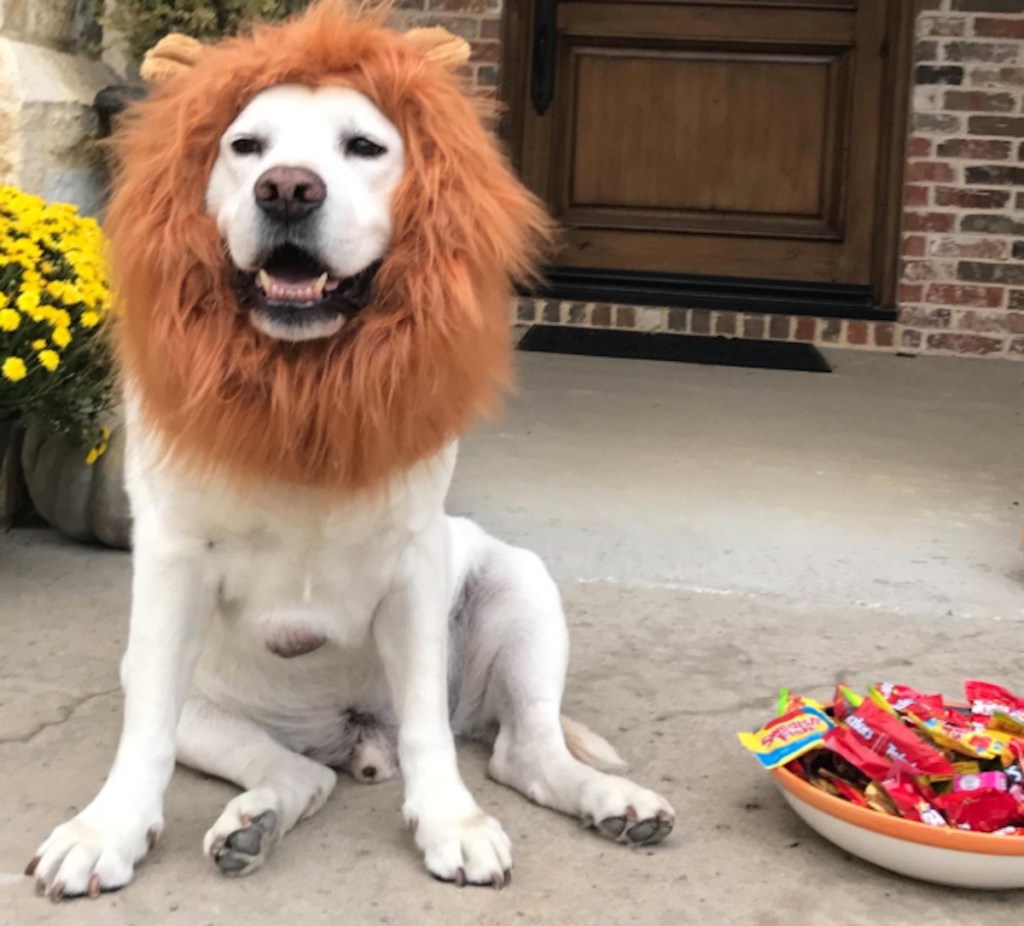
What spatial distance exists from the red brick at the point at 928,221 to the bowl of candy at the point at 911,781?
4300mm

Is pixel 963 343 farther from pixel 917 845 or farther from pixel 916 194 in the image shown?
pixel 917 845

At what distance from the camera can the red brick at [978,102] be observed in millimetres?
5641

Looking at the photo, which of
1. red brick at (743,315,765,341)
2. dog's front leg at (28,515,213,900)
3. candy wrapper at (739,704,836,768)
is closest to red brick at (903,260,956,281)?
red brick at (743,315,765,341)

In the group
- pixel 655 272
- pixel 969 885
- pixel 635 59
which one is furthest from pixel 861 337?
pixel 969 885

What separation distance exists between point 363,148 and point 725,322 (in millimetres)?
4613

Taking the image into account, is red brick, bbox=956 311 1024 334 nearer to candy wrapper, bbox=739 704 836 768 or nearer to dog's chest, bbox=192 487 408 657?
candy wrapper, bbox=739 704 836 768

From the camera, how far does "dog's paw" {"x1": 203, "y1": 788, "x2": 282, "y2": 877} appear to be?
1.59m

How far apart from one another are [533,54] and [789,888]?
4.88 meters

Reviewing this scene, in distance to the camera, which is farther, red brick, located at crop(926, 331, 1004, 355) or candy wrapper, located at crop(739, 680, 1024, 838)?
red brick, located at crop(926, 331, 1004, 355)

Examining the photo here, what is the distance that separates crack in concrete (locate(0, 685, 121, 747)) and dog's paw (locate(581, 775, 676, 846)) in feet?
2.81

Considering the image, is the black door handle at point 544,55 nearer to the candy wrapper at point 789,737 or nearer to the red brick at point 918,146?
the red brick at point 918,146

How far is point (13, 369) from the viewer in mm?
2520

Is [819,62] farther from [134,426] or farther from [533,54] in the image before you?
[134,426]

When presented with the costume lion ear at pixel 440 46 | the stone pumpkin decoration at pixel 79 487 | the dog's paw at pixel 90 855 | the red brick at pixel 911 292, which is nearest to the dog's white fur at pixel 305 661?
the dog's paw at pixel 90 855
